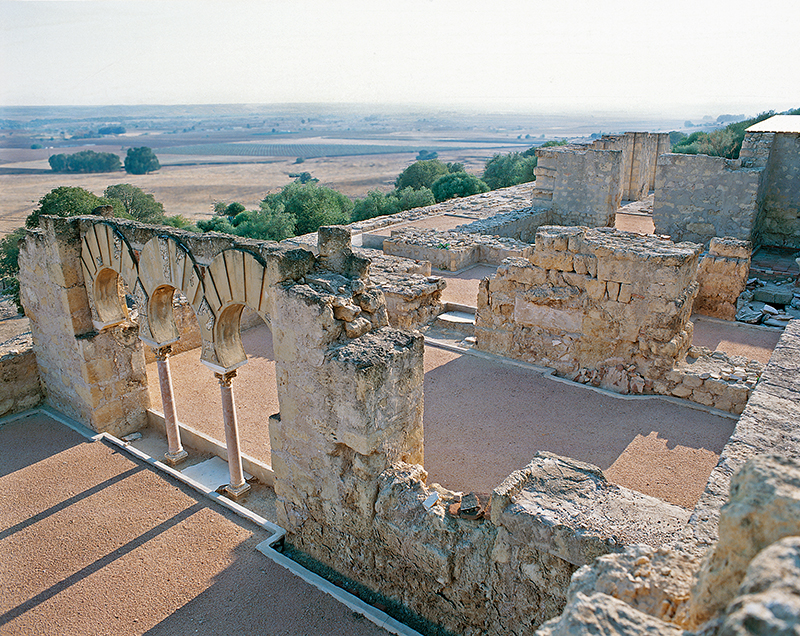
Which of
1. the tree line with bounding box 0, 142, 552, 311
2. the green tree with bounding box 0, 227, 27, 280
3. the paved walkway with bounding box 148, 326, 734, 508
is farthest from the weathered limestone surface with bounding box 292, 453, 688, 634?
the green tree with bounding box 0, 227, 27, 280

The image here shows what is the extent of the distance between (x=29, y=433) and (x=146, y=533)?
3.82 meters

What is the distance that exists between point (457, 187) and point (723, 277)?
78.3 feet

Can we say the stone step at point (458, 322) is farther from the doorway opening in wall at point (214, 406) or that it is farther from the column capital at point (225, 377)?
the column capital at point (225, 377)

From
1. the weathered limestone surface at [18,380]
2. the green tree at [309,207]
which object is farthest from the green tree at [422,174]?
the weathered limestone surface at [18,380]

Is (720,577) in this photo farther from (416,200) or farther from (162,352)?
(416,200)

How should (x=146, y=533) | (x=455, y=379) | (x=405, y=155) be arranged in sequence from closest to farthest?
(x=146, y=533) → (x=455, y=379) → (x=405, y=155)

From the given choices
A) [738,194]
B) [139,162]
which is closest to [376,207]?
[738,194]

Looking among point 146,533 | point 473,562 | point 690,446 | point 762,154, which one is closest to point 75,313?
point 146,533

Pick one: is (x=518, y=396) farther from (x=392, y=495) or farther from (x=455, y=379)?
(x=392, y=495)

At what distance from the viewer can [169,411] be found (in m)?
8.72

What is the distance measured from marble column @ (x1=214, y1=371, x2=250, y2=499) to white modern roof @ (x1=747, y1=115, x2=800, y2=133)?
16698 mm

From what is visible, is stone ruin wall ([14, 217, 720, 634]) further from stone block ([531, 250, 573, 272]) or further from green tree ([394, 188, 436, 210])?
green tree ([394, 188, 436, 210])

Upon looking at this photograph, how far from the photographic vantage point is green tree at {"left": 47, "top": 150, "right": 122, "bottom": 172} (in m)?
97.4

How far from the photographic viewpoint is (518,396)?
974 cm
